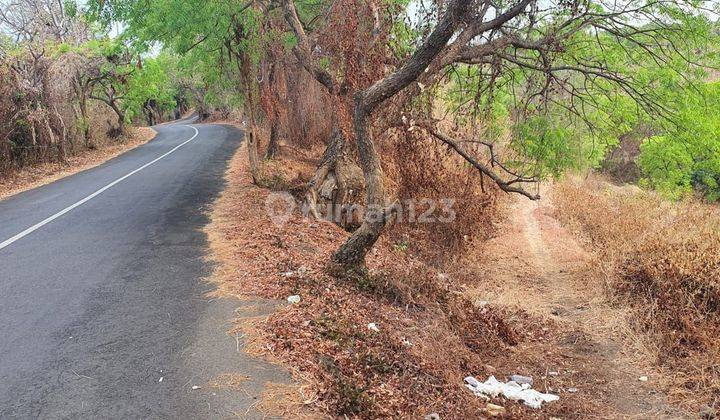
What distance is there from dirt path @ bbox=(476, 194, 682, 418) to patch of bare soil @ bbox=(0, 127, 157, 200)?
13319 mm

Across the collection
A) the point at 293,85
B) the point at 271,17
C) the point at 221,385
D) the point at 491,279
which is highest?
the point at 271,17

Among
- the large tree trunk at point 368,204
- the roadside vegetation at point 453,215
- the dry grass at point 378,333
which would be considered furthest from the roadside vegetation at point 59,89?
the large tree trunk at point 368,204

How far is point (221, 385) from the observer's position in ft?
14.5

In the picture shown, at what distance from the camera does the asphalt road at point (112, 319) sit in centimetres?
420

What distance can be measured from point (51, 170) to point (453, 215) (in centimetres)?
1499

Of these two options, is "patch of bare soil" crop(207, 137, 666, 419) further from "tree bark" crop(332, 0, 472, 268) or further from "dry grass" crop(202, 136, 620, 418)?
"tree bark" crop(332, 0, 472, 268)

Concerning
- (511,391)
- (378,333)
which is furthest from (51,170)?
(511,391)

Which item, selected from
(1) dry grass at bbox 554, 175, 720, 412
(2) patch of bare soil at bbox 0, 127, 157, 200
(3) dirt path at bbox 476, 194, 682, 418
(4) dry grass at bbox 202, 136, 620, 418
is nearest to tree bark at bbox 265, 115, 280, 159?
(2) patch of bare soil at bbox 0, 127, 157, 200

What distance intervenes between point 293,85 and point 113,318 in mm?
12919

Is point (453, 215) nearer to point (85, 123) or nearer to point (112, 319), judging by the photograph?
point (112, 319)

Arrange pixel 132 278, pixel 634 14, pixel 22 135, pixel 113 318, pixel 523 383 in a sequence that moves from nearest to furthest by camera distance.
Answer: pixel 113 318
pixel 523 383
pixel 132 278
pixel 634 14
pixel 22 135

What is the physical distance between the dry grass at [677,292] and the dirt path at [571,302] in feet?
1.00

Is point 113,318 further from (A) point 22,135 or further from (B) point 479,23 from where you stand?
(A) point 22,135

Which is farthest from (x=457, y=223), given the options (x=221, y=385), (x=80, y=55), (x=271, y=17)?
(x=80, y=55)
